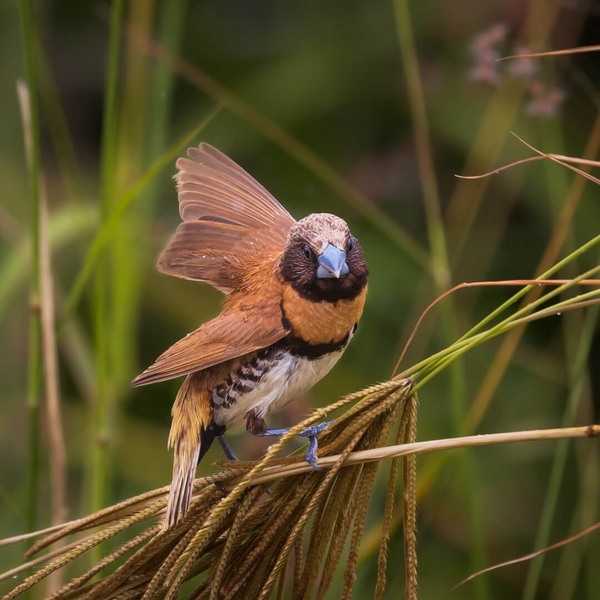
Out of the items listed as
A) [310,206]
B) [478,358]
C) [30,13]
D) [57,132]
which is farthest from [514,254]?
[30,13]

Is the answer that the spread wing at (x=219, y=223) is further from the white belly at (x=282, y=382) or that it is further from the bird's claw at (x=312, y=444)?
the bird's claw at (x=312, y=444)

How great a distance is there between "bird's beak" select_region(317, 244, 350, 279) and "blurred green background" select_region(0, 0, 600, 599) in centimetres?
37

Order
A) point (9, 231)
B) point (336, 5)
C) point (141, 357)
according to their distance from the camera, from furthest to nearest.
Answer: point (336, 5) → point (141, 357) → point (9, 231)

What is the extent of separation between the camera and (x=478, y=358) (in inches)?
92.9

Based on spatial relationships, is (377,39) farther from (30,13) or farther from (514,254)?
(30,13)

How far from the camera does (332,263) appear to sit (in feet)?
3.59

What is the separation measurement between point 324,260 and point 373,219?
0.40m

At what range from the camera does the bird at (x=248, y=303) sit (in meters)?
1.13

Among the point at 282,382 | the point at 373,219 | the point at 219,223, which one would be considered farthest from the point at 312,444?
the point at 373,219

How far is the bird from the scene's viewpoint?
1135 millimetres

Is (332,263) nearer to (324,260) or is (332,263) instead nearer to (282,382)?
(324,260)

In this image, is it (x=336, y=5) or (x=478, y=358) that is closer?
(x=478, y=358)

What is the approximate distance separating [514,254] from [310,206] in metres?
0.62

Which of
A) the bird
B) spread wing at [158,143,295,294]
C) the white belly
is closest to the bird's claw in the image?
the bird
